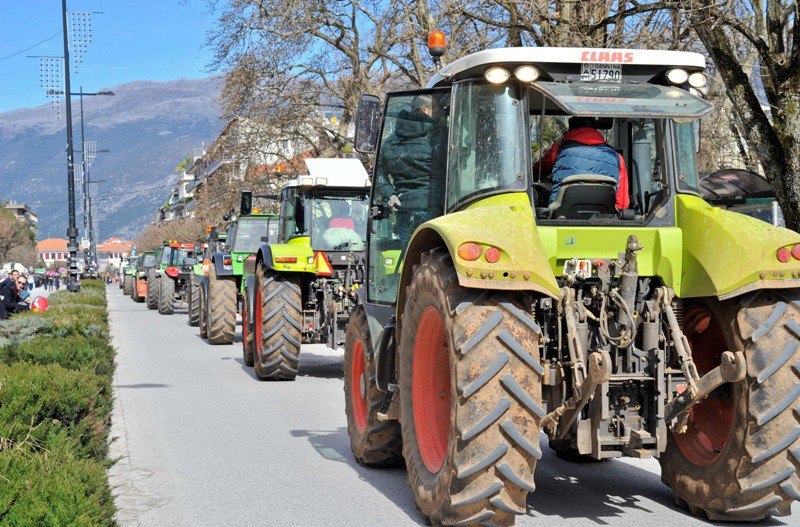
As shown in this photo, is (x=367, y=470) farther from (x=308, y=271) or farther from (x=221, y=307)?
(x=221, y=307)

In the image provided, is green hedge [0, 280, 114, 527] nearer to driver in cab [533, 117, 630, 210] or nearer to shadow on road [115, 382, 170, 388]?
shadow on road [115, 382, 170, 388]

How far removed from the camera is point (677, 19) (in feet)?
55.8

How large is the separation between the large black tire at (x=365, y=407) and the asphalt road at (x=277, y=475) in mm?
148

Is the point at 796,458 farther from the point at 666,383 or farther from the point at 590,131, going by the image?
the point at 590,131

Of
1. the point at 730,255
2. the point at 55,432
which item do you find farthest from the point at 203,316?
the point at 730,255

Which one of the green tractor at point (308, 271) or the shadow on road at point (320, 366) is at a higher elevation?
the green tractor at point (308, 271)

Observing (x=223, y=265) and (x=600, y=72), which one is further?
(x=223, y=265)

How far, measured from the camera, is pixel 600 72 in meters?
5.95

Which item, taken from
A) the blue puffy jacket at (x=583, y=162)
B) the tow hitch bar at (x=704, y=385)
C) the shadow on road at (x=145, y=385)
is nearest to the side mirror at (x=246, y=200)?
the shadow on road at (x=145, y=385)

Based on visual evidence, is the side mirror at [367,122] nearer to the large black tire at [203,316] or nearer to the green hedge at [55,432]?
the green hedge at [55,432]

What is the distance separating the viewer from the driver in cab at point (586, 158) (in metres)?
6.07

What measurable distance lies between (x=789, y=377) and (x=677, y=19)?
13002 millimetres

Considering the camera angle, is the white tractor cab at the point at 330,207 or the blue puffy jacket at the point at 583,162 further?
the white tractor cab at the point at 330,207

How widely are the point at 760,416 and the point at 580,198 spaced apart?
161cm
